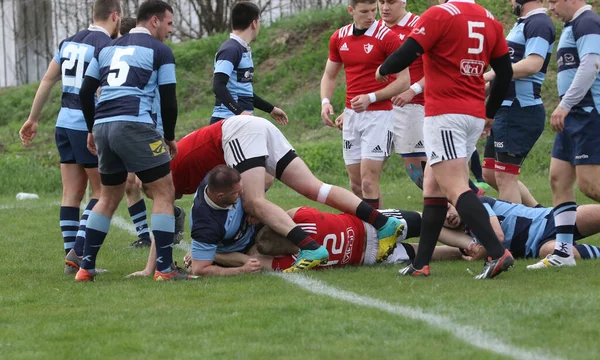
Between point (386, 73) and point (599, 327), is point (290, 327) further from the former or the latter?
point (386, 73)

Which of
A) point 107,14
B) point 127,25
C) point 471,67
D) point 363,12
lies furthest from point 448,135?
point 127,25

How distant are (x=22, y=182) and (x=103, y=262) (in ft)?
26.4

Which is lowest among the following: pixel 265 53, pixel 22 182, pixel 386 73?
pixel 22 182

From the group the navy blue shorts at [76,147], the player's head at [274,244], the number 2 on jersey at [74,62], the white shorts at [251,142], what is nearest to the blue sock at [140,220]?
the navy blue shorts at [76,147]

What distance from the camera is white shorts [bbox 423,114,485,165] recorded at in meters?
6.39

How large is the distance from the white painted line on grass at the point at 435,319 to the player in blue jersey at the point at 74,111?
90.9 inches

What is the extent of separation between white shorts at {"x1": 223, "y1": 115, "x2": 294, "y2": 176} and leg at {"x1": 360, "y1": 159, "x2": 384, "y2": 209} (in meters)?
1.47

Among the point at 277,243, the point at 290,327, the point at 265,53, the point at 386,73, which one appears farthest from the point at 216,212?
the point at 265,53

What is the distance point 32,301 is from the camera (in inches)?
254

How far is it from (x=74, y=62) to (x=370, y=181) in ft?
9.35

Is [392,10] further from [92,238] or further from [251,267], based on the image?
[92,238]

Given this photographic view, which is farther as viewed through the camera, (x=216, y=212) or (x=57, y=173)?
(x=57, y=173)

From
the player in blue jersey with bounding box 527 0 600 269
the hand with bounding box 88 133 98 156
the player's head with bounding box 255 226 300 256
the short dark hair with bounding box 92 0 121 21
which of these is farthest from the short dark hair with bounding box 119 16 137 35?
the player in blue jersey with bounding box 527 0 600 269

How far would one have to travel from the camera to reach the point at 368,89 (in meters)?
9.09
